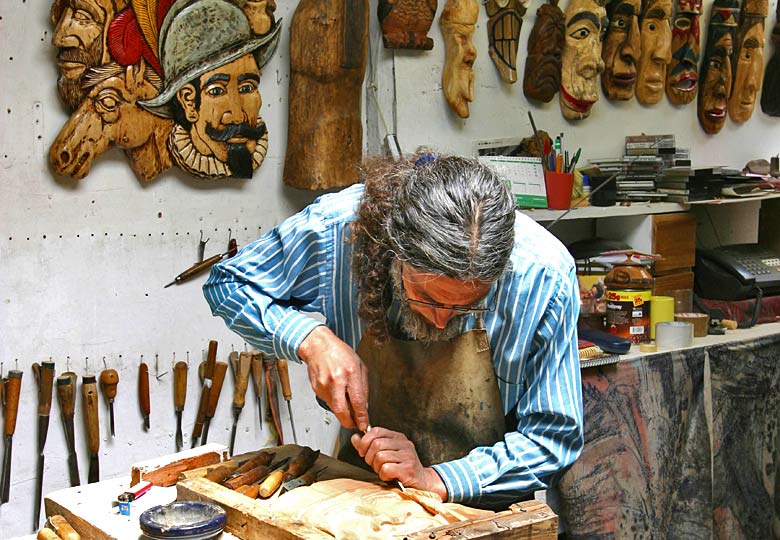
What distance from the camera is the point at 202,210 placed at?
358cm

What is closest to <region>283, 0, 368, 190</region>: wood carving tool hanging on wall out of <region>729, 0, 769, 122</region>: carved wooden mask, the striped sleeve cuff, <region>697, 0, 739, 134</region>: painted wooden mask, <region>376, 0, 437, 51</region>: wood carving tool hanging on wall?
<region>376, 0, 437, 51</region>: wood carving tool hanging on wall

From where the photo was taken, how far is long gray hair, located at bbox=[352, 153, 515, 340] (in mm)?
1637

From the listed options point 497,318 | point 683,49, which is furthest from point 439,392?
point 683,49

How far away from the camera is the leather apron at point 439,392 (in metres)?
1.94

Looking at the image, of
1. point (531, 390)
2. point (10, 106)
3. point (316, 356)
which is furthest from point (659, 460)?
point (10, 106)

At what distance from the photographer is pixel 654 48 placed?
4.61 m

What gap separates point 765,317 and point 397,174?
10.6ft

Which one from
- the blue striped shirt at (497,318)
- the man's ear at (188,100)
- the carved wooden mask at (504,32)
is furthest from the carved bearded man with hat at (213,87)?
the blue striped shirt at (497,318)

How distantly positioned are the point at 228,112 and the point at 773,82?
3340 mm

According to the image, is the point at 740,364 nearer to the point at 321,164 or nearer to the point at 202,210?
the point at 321,164

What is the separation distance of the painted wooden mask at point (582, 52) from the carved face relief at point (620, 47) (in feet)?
0.48

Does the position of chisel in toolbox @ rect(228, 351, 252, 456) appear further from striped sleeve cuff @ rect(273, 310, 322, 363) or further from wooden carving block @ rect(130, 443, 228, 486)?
striped sleeve cuff @ rect(273, 310, 322, 363)

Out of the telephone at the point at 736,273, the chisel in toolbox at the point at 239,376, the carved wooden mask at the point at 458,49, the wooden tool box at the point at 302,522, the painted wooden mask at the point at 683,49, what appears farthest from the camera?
the painted wooden mask at the point at 683,49

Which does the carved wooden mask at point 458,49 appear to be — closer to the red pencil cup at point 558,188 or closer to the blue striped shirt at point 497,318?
the red pencil cup at point 558,188
